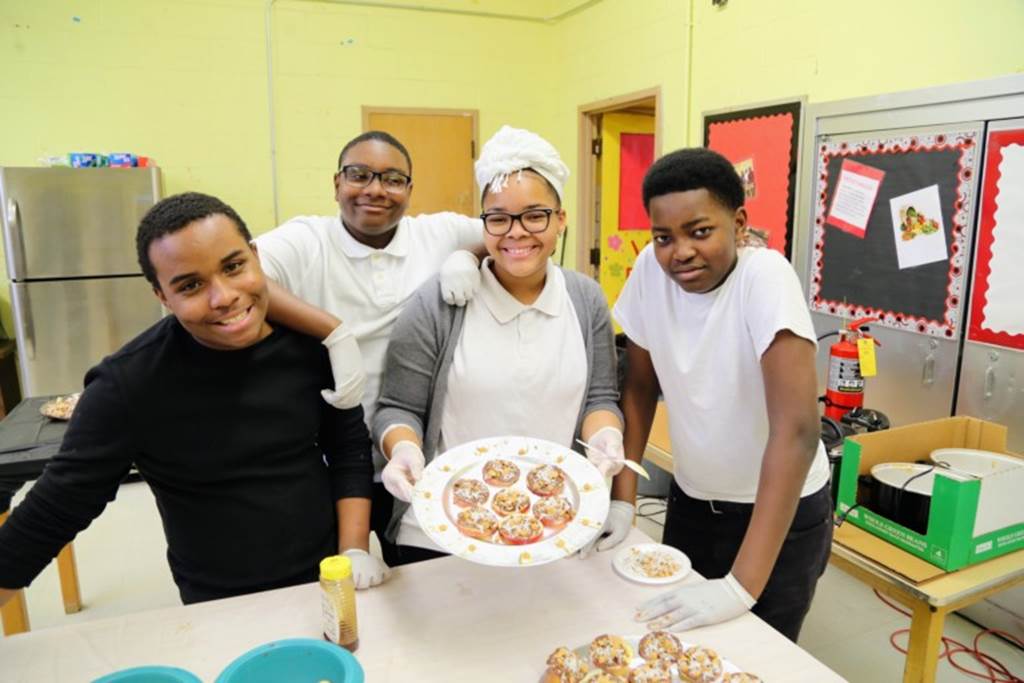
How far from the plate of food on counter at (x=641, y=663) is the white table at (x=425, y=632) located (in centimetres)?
5

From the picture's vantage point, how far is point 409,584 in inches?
51.8

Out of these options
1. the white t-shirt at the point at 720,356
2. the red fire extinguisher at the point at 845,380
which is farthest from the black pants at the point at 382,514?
the red fire extinguisher at the point at 845,380

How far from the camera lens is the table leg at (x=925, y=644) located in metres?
1.57

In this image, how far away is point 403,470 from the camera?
50.6 inches

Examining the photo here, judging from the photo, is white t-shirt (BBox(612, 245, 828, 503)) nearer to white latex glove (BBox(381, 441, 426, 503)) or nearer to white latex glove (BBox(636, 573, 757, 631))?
white latex glove (BBox(636, 573, 757, 631))

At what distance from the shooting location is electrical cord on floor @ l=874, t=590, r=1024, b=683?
225 cm

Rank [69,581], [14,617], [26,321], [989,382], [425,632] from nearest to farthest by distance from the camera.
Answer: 1. [425,632]
2. [14,617]
3. [989,382]
4. [69,581]
5. [26,321]

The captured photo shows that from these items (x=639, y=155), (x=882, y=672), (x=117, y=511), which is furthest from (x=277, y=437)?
(x=639, y=155)

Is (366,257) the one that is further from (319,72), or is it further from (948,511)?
(319,72)

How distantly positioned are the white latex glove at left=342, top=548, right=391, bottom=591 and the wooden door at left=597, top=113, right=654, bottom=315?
13.2 ft

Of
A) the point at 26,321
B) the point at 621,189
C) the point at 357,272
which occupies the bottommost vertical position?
the point at 26,321

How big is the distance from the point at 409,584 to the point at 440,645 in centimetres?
20

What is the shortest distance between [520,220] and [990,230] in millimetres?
1910

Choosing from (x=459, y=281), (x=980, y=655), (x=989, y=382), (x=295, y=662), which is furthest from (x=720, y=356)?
(x=980, y=655)
